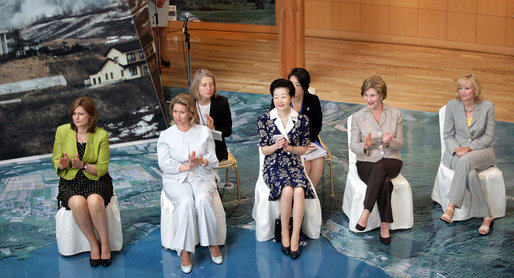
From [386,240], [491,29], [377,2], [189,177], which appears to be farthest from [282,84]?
[377,2]

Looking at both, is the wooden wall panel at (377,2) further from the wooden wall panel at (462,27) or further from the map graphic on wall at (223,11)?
the map graphic on wall at (223,11)

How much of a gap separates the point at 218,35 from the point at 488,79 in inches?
168

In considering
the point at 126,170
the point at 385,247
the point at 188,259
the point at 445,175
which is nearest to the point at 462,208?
the point at 445,175

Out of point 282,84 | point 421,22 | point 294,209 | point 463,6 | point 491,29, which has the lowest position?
point 294,209

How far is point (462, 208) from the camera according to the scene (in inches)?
219

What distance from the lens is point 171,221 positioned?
5102 mm

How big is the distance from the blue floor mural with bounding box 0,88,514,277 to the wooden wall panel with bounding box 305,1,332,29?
11.5 ft

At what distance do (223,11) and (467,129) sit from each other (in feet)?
19.1

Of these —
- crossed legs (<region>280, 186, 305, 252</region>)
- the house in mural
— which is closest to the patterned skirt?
crossed legs (<region>280, 186, 305, 252</region>)

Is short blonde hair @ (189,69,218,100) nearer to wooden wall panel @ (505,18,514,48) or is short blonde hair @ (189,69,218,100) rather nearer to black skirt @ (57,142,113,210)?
black skirt @ (57,142,113,210)

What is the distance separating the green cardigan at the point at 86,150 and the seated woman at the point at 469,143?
2752mm

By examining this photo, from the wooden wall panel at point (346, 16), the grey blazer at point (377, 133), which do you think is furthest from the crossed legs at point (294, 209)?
the wooden wall panel at point (346, 16)

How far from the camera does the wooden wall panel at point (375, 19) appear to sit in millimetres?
10797

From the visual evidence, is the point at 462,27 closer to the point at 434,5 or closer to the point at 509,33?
the point at 434,5
